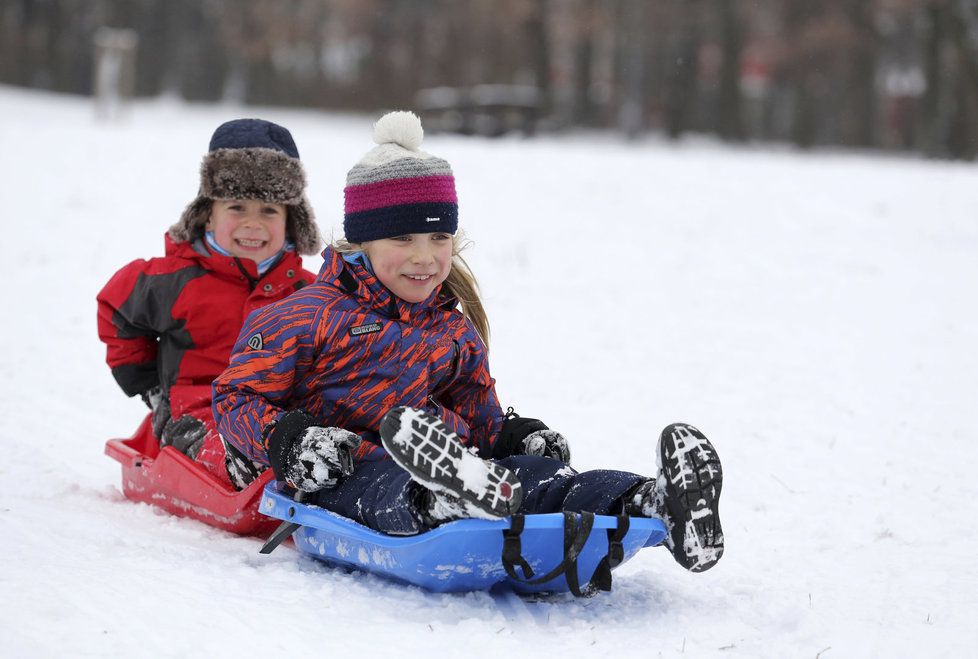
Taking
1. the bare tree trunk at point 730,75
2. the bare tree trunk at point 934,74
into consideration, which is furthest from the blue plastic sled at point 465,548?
the bare tree trunk at point 730,75

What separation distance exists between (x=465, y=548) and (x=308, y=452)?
0.47 metres

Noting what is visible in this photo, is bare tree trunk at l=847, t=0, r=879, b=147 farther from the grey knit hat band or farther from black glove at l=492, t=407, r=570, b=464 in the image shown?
the grey knit hat band

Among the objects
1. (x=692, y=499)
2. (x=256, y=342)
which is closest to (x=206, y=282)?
(x=256, y=342)

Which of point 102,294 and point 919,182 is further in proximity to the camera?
point 919,182

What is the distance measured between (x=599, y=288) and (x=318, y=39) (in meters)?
24.3

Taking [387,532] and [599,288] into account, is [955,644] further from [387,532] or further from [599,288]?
[599,288]

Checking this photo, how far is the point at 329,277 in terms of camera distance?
3.05 metres

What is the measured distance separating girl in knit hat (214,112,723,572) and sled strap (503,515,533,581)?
12 centimetres

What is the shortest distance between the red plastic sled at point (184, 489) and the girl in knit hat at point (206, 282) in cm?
12

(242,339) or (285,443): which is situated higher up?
(242,339)

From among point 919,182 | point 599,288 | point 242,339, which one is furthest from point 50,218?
point 919,182

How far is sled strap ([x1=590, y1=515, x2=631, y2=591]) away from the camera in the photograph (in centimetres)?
261

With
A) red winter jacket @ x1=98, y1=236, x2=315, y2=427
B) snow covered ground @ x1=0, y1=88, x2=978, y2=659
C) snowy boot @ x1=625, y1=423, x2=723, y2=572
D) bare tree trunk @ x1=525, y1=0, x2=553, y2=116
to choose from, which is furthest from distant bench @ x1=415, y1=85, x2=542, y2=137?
snowy boot @ x1=625, y1=423, x2=723, y2=572

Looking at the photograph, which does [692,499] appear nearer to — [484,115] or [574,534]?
[574,534]
